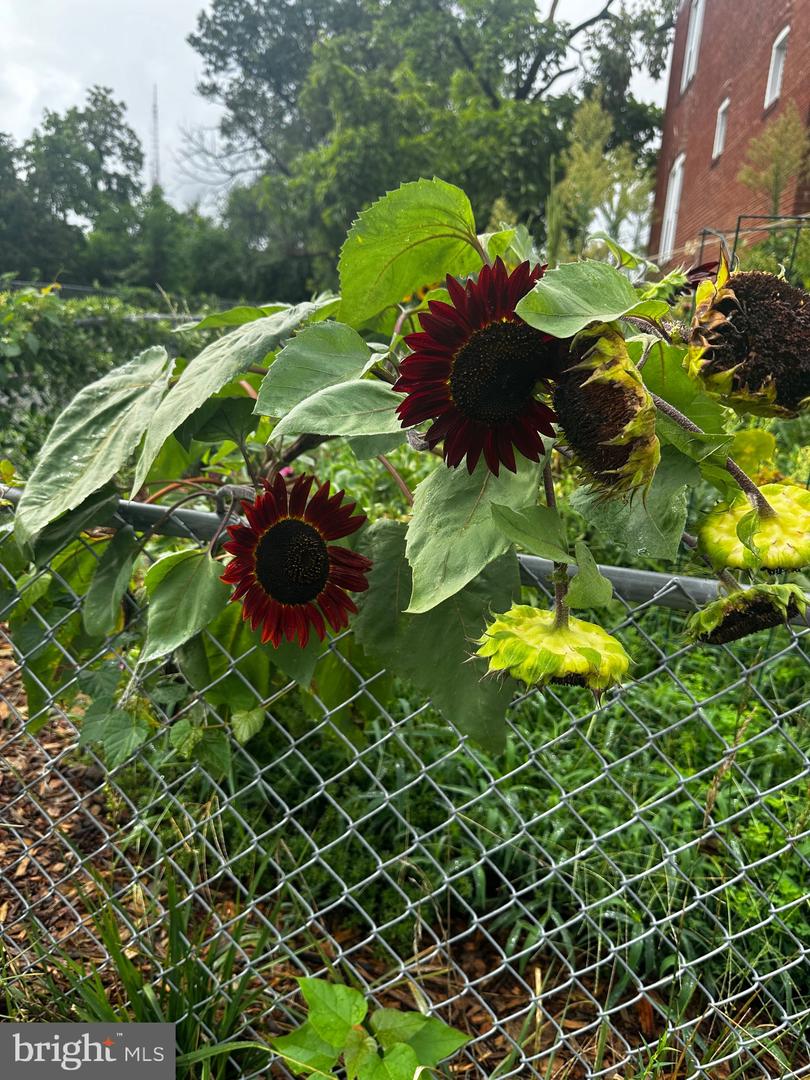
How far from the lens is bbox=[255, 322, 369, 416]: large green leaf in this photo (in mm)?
737

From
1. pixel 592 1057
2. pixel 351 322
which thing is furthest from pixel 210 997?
pixel 351 322

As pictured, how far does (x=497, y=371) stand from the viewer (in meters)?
0.61

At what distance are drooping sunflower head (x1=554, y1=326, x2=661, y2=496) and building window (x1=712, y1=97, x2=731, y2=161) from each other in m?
13.1

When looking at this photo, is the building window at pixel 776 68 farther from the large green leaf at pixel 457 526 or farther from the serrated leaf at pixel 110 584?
the large green leaf at pixel 457 526

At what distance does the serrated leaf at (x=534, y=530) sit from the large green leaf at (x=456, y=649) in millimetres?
214

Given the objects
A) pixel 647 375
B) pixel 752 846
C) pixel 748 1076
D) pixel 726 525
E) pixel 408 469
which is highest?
pixel 647 375

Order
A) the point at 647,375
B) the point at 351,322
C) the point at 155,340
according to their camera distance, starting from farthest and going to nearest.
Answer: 1. the point at 155,340
2. the point at 351,322
3. the point at 647,375

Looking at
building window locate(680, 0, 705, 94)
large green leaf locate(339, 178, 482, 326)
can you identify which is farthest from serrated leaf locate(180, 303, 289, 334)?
building window locate(680, 0, 705, 94)

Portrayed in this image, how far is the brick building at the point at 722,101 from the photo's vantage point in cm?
862

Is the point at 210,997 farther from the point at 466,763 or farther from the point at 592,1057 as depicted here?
the point at 466,763

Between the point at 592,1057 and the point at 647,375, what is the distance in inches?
50.2

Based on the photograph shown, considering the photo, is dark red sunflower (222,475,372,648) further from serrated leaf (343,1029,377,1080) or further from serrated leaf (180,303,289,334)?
serrated leaf (343,1029,377,1080)

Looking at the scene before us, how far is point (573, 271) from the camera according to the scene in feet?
1.81

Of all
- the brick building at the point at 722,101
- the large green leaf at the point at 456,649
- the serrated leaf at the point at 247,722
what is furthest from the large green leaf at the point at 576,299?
the brick building at the point at 722,101
